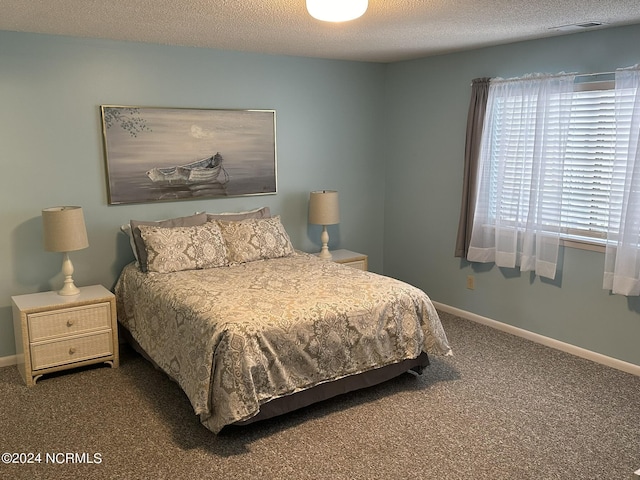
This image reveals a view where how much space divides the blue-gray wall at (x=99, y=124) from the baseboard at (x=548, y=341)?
134 centimetres

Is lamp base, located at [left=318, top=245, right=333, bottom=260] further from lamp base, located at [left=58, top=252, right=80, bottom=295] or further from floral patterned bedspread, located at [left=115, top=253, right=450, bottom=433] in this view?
lamp base, located at [left=58, top=252, right=80, bottom=295]

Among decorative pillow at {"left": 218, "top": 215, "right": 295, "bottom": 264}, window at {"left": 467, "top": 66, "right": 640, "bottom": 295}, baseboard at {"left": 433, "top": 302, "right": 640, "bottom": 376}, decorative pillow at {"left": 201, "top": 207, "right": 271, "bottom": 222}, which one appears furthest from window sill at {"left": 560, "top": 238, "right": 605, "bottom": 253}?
decorative pillow at {"left": 201, "top": 207, "right": 271, "bottom": 222}

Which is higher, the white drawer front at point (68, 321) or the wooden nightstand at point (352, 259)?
the wooden nightstand at point (352, 259)

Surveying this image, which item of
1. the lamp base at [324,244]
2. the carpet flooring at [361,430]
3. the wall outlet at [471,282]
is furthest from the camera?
the lamp base at [324,244]

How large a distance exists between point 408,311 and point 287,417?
Answer: 37.4 inches

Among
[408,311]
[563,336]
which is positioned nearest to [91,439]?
[408,311]

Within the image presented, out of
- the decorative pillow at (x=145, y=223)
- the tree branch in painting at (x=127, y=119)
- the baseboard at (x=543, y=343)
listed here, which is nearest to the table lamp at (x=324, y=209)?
the decorative pillow at (x=145, y=223)

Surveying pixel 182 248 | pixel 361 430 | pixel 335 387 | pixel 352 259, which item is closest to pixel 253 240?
pixel 182 248

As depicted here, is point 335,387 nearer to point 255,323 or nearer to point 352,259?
point 255,323

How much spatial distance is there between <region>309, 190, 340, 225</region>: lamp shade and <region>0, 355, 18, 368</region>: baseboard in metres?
2.47

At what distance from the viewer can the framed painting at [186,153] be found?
407 centimetres

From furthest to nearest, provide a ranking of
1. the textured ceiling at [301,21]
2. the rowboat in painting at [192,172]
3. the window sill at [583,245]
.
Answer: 1. the rowboat in painting at [192,172]
2. the window sill at [583,245]
3. the textured ceiling at [301,21]

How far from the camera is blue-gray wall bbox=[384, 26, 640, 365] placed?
3742 millimetres

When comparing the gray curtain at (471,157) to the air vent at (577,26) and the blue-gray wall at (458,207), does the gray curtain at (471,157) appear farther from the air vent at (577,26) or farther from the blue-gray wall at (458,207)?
the air vent at (577,26)
